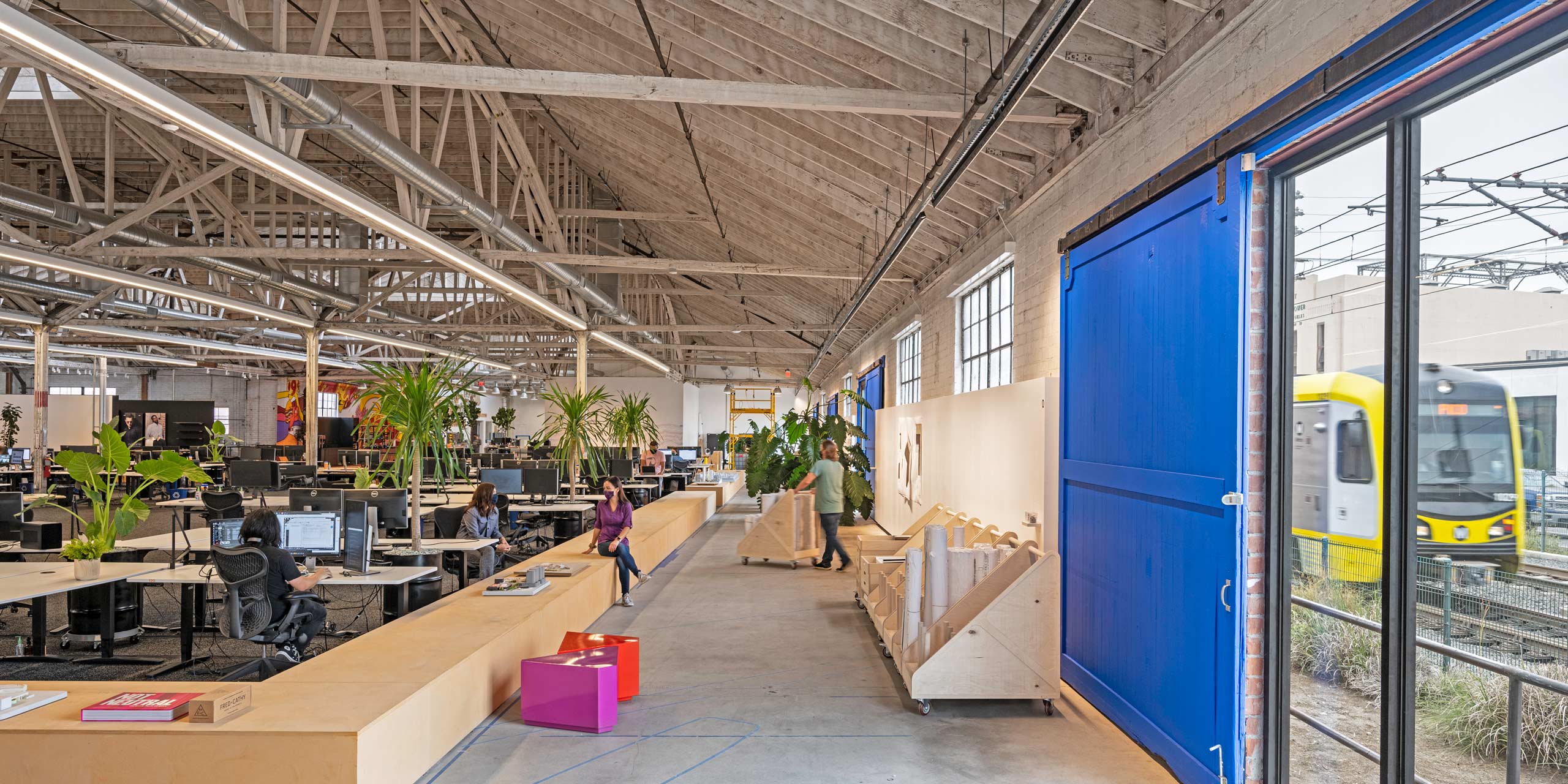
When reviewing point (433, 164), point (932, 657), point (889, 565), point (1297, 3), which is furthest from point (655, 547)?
point (1297, 3)

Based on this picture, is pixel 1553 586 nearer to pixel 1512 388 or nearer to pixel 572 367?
pixel 1512 388

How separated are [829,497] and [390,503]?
4.73m

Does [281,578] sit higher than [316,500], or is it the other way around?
[316,500]

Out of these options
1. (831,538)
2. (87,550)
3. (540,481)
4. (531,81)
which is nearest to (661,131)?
(531,81)

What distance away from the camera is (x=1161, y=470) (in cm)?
445

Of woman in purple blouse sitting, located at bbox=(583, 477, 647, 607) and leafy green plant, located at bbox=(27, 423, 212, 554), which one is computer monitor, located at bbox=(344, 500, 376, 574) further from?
woman in purple blouse sitting, located at bbox=(583, 477, 647, 607)

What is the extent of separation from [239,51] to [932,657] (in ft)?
17.3

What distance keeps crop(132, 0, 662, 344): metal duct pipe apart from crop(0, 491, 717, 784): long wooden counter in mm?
3526

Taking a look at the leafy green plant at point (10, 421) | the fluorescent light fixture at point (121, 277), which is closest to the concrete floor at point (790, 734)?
the fluorescent light fixture at point (121, 277)

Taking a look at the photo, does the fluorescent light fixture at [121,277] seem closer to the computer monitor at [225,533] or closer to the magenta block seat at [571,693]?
the computer monitor at [225,533]

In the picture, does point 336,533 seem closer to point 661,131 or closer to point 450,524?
point 450,524

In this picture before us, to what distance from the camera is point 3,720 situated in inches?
139

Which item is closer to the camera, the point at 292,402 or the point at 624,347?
the point at 624,347

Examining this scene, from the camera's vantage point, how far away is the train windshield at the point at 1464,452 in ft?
8.66
